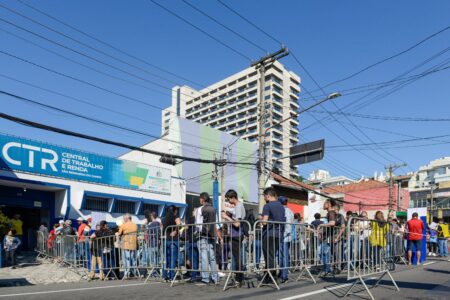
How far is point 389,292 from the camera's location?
6.61 m

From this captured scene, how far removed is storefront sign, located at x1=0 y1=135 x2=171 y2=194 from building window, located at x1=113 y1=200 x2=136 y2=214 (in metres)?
1.02

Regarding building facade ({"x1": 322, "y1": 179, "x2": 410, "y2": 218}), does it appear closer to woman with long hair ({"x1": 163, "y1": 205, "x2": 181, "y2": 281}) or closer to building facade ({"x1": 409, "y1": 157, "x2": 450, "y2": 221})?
building facade ({"x1": 409, "y1": 157, "x2": 450, "y2": 221})

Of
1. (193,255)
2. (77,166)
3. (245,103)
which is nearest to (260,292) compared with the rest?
(193,255)

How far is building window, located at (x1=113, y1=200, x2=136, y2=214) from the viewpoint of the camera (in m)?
25.4

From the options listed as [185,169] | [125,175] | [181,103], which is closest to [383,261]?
[125,175]

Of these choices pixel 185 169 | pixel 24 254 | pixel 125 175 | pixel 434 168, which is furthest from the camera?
pixel 434 168

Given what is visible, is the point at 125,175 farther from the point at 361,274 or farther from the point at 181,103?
the point at 181,103

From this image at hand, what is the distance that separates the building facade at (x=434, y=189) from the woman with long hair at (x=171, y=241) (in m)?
49.6

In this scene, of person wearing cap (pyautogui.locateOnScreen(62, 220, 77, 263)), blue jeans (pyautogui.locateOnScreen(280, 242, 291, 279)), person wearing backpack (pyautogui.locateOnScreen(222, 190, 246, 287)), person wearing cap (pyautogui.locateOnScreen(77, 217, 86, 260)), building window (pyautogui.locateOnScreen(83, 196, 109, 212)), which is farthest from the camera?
building window (pyautogui.locateOnScreen(83, 196, 109, 212))

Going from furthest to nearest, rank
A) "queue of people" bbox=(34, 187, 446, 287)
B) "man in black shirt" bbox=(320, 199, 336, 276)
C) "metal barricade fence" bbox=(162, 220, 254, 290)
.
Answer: "man in black shirt" bbox=(320, 199, 336, 276) < "metal barricade fence" bbox=(162, 220, 254, 290) < "queue of people" bbox=(34, 187, 446, 287)

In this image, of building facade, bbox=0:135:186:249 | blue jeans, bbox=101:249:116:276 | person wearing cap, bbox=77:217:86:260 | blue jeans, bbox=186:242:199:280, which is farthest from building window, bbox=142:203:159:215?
blue jeans, bbox=186:242:199:280

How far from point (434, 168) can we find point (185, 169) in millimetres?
70190

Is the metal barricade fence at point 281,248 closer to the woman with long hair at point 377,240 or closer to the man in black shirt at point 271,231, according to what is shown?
the man in black shirt at point 271,231

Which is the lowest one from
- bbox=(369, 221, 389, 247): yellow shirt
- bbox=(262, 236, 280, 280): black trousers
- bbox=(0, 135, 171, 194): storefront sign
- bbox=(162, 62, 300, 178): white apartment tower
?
bbox=(262, 236, 280, 280): black trousers
